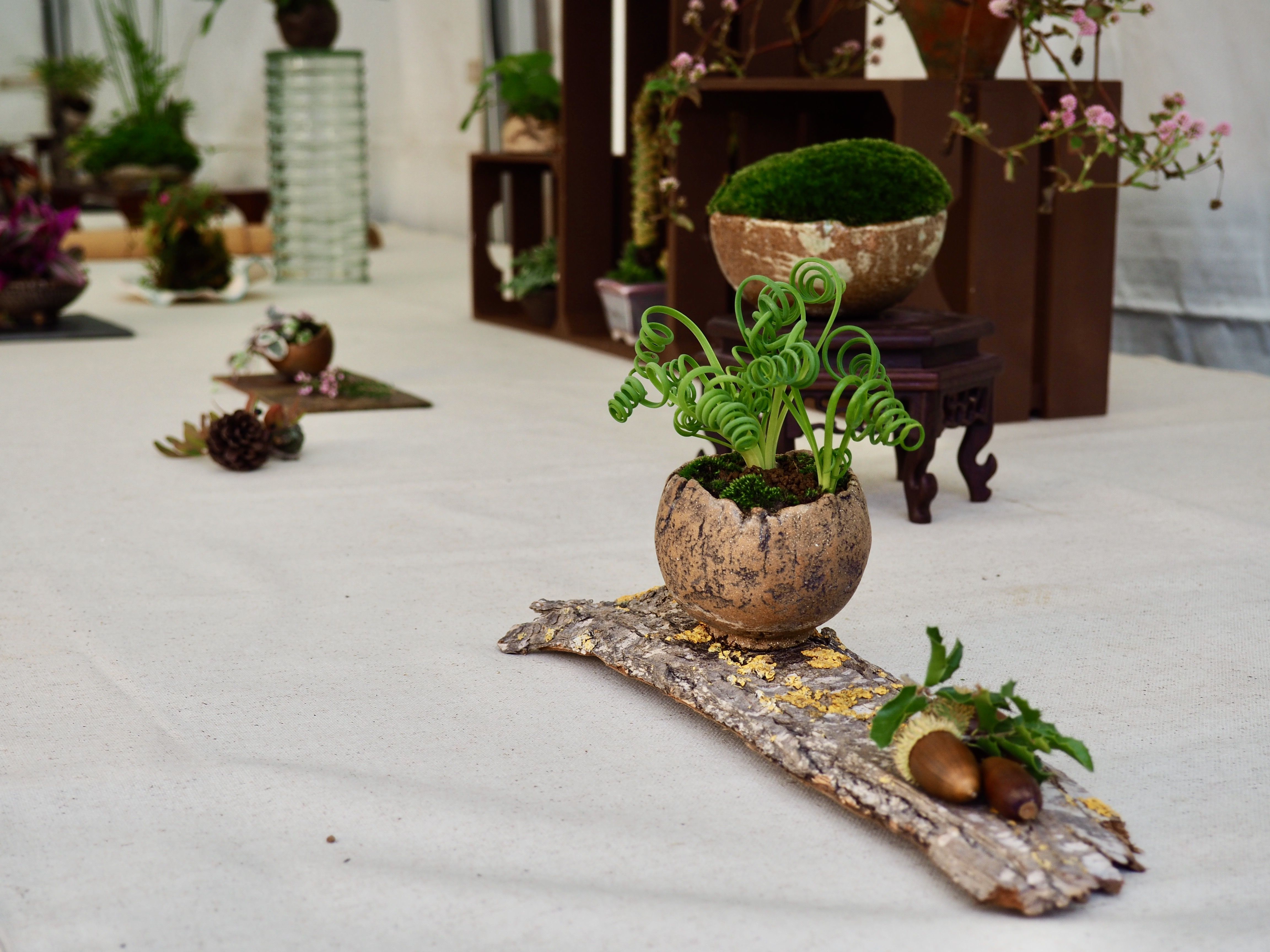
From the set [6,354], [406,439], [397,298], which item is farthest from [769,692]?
[397,298]

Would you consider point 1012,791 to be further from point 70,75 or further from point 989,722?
point 70,75

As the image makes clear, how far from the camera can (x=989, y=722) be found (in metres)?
1.15

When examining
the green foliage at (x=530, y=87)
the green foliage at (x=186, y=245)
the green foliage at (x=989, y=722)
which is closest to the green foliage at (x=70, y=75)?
the green foliage at (x=186, y=245)

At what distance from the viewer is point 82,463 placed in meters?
2.63

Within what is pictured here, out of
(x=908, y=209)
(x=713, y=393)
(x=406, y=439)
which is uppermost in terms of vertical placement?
(x=908, y=209)

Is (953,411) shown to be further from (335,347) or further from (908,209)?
(335,347)

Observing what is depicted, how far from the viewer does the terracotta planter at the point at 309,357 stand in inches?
128

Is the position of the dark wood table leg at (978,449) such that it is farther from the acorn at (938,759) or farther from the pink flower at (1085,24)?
the acorn at (938,759)

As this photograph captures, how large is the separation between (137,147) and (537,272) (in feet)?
10.5

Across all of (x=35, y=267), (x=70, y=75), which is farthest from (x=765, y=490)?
(x=70, y=75)

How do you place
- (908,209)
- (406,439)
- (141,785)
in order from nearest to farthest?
(141,785), (908,209), (406,439)

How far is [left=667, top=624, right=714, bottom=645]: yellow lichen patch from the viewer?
148 cm

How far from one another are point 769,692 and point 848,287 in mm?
1079

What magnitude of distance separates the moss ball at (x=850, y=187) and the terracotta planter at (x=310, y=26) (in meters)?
3.89
